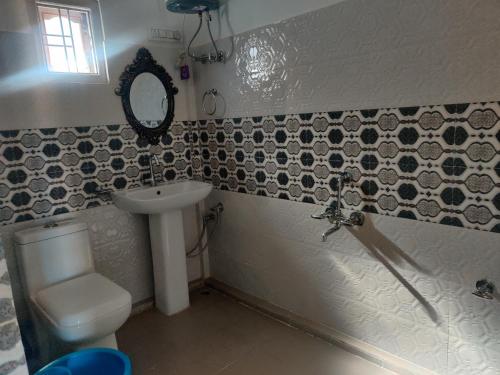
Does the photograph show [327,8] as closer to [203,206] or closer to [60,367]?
[203,206]

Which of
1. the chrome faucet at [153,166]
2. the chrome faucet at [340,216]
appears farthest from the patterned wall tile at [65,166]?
the chrome faucet at [340,216]

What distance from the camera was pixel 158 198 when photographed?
2176mm

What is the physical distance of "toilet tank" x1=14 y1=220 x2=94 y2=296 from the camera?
195 centimetres

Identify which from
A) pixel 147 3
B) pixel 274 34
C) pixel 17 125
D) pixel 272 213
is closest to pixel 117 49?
pixel 147 3

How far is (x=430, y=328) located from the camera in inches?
69.0

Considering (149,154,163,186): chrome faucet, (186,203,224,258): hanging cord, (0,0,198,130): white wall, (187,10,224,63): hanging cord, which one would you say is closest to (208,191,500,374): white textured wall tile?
(186,203,224,258): hanging cord

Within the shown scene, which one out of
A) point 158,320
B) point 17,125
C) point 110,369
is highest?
point 17,125

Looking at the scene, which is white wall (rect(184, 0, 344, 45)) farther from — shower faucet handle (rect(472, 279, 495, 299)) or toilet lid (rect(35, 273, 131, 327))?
toilet lid (rect(35, 273, 131, 327))

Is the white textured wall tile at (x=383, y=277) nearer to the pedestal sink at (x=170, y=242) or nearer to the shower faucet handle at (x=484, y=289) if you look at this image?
the shower faucet handle at (x=484, y=289)

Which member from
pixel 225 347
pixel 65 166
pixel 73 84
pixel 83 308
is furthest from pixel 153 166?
pixel 225 347

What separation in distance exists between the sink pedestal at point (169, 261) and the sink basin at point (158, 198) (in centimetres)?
16

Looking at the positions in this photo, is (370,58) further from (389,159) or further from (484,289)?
(484,289)

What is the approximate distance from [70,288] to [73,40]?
1.44 m

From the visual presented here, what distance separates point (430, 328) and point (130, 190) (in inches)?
73.1
